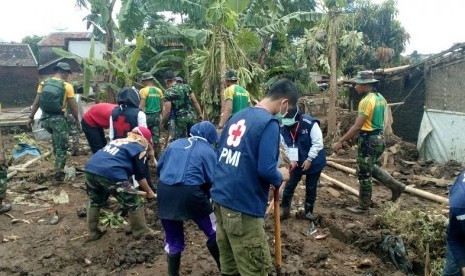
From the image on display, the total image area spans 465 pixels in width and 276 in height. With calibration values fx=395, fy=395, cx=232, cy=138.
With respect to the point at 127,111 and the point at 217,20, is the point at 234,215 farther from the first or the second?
the point at 217,20

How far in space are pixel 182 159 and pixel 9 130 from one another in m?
12.6

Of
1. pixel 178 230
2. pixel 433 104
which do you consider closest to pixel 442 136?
pixel 433 104

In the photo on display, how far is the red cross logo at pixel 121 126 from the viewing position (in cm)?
615

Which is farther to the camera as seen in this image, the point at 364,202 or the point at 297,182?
the point at 364,202

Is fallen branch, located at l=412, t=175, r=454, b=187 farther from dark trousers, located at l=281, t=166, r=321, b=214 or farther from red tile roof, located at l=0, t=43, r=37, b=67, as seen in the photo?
red tile roof, located at l=0, t=43, r=37, b=67

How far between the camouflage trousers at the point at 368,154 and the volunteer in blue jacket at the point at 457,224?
11.0 feet

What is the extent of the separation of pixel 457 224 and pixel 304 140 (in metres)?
2.98

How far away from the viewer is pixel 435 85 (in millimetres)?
10477

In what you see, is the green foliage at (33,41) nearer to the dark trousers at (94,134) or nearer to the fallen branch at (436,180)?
the dark trousers at (94,134)

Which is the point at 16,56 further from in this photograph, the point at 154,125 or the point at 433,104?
the point at 433,104

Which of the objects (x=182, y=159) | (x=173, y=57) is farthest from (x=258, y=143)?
(x=173, y=57)

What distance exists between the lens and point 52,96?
716 cm

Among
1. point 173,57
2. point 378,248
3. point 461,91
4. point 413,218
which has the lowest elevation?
point 378,248

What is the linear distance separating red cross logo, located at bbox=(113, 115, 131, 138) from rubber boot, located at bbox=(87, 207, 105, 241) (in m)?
1.51
